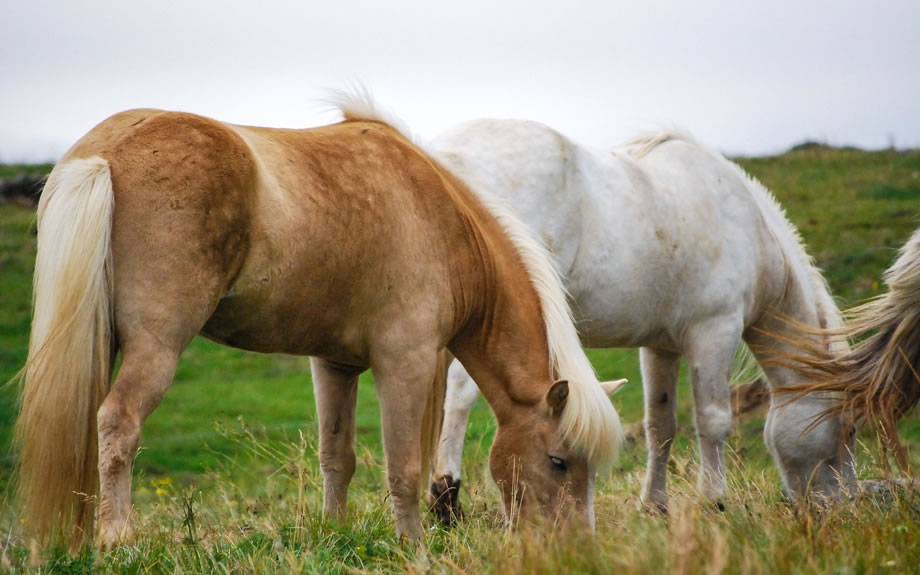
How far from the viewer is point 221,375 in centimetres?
1686

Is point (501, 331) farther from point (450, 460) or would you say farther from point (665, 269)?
point (665, 269)

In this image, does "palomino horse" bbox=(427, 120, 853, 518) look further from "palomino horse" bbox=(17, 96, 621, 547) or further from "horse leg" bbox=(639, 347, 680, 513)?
"palomino horse" bbox=(17, 96, 621, 547)

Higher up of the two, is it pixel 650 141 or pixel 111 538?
pixel 650 141

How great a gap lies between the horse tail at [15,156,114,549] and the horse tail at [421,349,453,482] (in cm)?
189

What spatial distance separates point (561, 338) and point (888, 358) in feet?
5.44

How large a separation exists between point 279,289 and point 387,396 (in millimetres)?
757

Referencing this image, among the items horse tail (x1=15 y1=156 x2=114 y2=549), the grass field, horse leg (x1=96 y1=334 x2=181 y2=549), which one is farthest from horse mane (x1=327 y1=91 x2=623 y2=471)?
horse leg (x1=96 y1=334 x2=181 y2=549)

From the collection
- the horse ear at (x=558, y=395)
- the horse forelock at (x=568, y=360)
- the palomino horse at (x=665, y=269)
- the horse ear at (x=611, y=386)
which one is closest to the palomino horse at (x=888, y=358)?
the palomino horse at (x=665, y=269)

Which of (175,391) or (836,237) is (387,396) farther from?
(836,237)

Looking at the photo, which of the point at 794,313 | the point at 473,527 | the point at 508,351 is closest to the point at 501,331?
the point at 508,351

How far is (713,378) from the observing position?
629 centimetres

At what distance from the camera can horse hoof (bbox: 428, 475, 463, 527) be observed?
5195 millimetres

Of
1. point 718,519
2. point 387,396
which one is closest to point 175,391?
point 387,396

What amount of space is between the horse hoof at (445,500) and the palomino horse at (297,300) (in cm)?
48
